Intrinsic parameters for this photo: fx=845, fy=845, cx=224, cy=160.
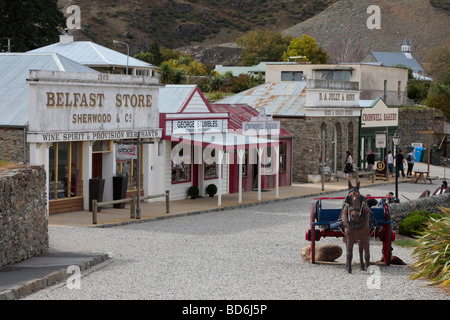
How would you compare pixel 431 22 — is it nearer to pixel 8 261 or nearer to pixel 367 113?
pixel 367 113

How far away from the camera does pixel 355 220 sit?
1525 centimetres

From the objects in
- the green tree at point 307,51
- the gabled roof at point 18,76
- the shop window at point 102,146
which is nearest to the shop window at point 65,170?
the shop window at point 102,146

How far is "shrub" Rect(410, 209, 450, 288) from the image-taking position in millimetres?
14492

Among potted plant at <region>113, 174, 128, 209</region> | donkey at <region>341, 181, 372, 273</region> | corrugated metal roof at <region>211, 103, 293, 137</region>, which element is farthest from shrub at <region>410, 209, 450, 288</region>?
corrugated metal roof at <region>211, 103, 293, 137</region>

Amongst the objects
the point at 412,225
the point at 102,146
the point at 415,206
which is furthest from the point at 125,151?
the point at 412,225

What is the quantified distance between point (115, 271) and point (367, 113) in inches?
1293

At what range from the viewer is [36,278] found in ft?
44.3

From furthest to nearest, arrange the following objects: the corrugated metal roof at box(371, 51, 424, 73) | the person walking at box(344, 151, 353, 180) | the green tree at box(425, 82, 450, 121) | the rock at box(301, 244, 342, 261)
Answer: the corrugated metal roof at box(371, 51, 424, 73) < the green tree at box(425, 82, 450, 121) < the person walking at box(344, 151, 353, 180) < the rock at box(301, 244, 342, 261)

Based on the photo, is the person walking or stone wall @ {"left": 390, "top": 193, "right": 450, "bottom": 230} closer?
stone wall @ {"left": 390, "top": 193, "right": 450, "bottom": 230}

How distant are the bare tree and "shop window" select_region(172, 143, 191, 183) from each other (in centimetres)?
9555

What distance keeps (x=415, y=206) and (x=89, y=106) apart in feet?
33.8

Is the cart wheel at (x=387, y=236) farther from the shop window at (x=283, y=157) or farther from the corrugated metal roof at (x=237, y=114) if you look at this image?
the shop window at (x=283, y=157)

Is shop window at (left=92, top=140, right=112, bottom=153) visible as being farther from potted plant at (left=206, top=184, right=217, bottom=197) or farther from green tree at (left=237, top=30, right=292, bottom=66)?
green tree at (left=237, top=30, right=292, bottom=66)

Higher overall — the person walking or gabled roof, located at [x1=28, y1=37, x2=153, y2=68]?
gabled roof, located at [x1=28, y1=37, x2=153, y2=68]
